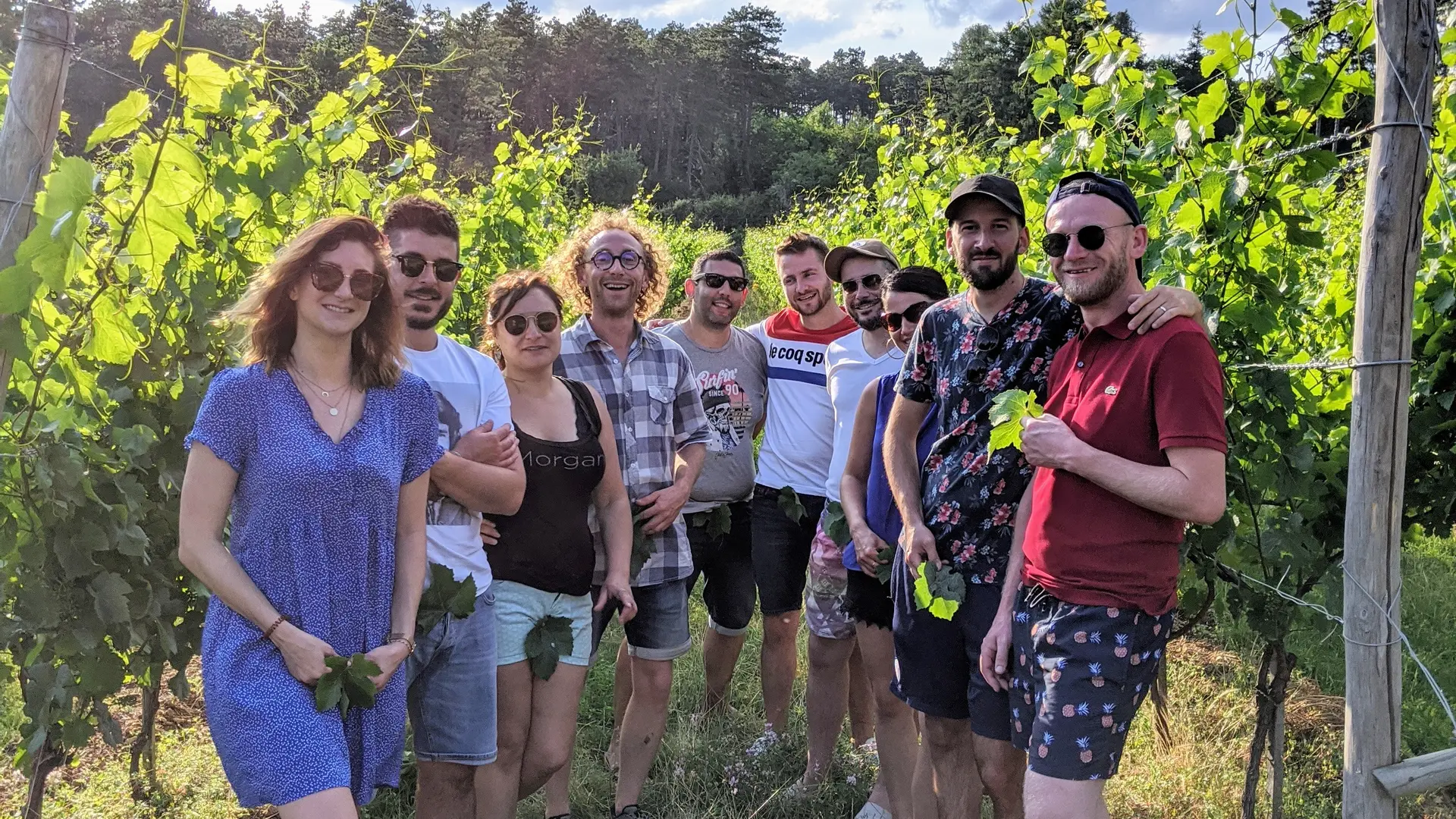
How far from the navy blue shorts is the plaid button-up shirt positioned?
828 millimetres

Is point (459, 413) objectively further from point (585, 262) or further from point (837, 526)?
point (837, 526)

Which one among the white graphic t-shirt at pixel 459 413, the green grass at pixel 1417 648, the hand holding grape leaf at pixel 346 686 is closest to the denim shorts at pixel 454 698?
the white graphic t-shirt at pixel 459 413

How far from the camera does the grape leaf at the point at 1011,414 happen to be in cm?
215

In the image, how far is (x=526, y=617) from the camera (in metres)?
2.75

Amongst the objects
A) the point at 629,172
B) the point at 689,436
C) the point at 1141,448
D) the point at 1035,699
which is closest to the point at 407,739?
the point at 689,436

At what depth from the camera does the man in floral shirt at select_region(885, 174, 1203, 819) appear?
8.34ft

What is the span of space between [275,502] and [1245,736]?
374 cm

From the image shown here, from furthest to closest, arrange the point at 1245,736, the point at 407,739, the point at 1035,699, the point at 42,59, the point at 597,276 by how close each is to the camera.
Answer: the point at 1245,736 < the point at 407,739 < the point at 597,276 < the point at 1035,699 < the point at 42,59

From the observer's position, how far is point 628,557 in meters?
3.05

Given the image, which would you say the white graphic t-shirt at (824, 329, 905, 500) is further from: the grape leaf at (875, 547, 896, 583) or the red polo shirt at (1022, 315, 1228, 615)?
the red polo shirt at (1022, 315, 1228, 615)

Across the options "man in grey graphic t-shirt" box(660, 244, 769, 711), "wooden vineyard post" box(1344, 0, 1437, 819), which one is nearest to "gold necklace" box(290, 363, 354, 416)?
"man in grey graphic t-shirt" box(660, 244, 769, 711)

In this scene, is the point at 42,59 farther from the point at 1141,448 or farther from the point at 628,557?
the point at 1141,448

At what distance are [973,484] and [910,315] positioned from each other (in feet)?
2.53


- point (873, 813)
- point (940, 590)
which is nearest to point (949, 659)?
point (940, 590)
